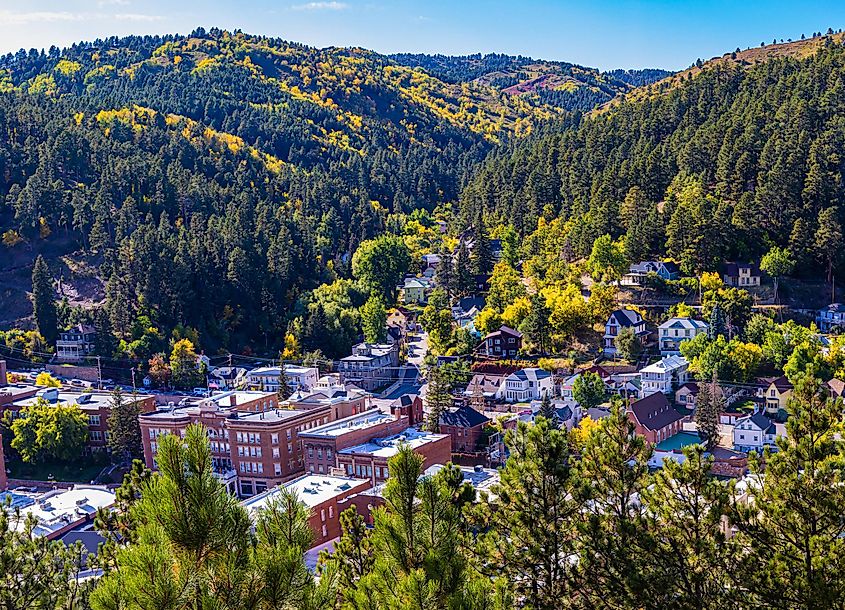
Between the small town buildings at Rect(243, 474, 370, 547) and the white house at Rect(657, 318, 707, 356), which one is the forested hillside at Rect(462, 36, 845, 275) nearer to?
the white house at Rect(657, 318, 707, 356)

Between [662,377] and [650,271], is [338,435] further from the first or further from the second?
[650,271]

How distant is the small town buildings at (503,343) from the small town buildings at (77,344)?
76.9 ft

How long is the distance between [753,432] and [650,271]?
18.4 meters

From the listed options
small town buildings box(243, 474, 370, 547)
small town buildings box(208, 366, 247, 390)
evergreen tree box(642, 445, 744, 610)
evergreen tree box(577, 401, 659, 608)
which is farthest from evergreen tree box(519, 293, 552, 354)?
evergreen tree box(642, 445, 744, 610)

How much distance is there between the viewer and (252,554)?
746 centimetres

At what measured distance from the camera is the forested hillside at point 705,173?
58219 mm

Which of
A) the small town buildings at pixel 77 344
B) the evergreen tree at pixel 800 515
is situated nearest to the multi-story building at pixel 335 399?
the small town buildings at pixel 77 344

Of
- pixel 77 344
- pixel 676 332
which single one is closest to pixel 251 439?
pixel 77 344

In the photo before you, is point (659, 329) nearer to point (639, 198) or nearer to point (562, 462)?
point (639, 198)

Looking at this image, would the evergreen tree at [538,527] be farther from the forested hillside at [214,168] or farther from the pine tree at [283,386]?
the forested hillside at [214,168]

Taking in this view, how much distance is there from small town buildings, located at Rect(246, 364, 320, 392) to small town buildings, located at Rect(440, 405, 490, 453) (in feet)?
39.5

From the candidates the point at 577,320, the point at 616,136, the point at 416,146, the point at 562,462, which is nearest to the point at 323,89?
the point at 416,146

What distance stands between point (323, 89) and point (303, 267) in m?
79.2

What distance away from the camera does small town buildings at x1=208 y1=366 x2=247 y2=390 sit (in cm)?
5475
